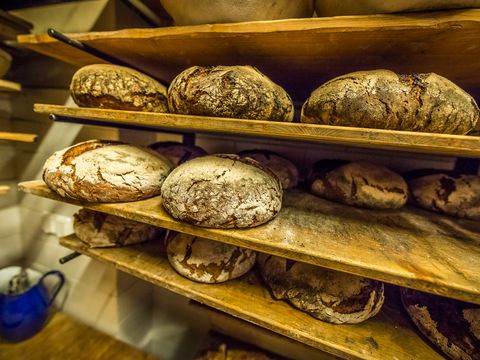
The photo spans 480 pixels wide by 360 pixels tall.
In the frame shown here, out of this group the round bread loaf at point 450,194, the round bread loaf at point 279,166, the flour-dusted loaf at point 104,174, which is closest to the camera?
the flour-dusted loaf at point 104,174

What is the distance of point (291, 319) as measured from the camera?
65 cm

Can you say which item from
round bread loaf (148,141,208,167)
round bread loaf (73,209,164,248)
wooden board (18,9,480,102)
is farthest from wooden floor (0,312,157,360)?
wooden board (18,9,480,102)

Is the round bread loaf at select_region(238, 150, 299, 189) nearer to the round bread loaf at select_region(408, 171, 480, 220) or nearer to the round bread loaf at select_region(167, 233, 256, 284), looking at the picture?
the round bread loaf at select_region(167, 233, 256, 284)

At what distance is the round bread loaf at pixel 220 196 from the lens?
0.62 meters

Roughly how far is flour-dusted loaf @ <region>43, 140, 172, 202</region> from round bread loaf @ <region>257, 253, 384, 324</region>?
563mm

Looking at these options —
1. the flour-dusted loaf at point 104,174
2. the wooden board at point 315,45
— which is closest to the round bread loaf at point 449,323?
the wooden board at point 315,45

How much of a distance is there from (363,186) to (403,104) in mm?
371

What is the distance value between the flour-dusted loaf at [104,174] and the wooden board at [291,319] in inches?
11.0

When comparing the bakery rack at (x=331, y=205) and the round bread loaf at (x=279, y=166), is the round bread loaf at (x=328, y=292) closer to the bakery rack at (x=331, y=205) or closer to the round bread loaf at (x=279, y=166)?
the bakery rack at (x=331, y=205)

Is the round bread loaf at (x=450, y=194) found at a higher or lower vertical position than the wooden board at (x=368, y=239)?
higher

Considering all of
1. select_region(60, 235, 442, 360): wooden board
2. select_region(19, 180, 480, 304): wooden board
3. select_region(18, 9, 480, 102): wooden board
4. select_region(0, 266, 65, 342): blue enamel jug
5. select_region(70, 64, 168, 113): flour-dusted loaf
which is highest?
select_region(18, 9, 480, 102): wooden board

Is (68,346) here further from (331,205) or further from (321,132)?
(321,132)

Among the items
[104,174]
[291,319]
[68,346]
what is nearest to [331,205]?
[291,319]

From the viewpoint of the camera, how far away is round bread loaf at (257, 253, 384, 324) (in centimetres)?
66
